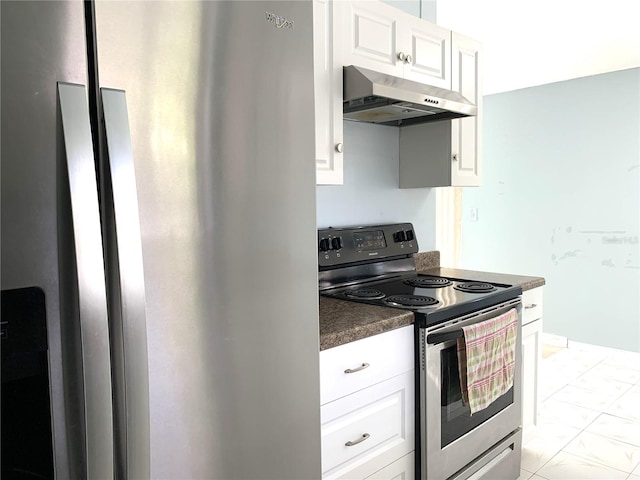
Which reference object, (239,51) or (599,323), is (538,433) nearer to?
(599,323)

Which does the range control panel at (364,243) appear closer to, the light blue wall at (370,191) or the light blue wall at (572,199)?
the light blue wall at (370,191)

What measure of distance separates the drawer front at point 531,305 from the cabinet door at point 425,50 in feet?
3.55

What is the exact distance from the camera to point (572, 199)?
14.4 feet

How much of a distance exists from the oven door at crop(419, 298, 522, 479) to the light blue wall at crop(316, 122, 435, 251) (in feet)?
2.61

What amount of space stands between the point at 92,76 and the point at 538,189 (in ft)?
14.6

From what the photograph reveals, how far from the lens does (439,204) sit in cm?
493

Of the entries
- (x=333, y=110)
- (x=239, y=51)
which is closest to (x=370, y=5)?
(x=333, y=110)

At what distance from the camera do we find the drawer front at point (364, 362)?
58.9 inches

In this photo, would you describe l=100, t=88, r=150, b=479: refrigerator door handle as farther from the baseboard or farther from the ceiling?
the baseboard

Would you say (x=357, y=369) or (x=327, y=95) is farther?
(x=327, y=95)

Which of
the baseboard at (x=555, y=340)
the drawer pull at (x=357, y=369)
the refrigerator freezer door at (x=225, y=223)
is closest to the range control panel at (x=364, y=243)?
the drawer pull at (x=357, y=369)

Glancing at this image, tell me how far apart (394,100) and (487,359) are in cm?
110

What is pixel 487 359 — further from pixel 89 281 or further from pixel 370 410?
pixel 89 281

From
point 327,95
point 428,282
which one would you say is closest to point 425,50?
point 327,95
